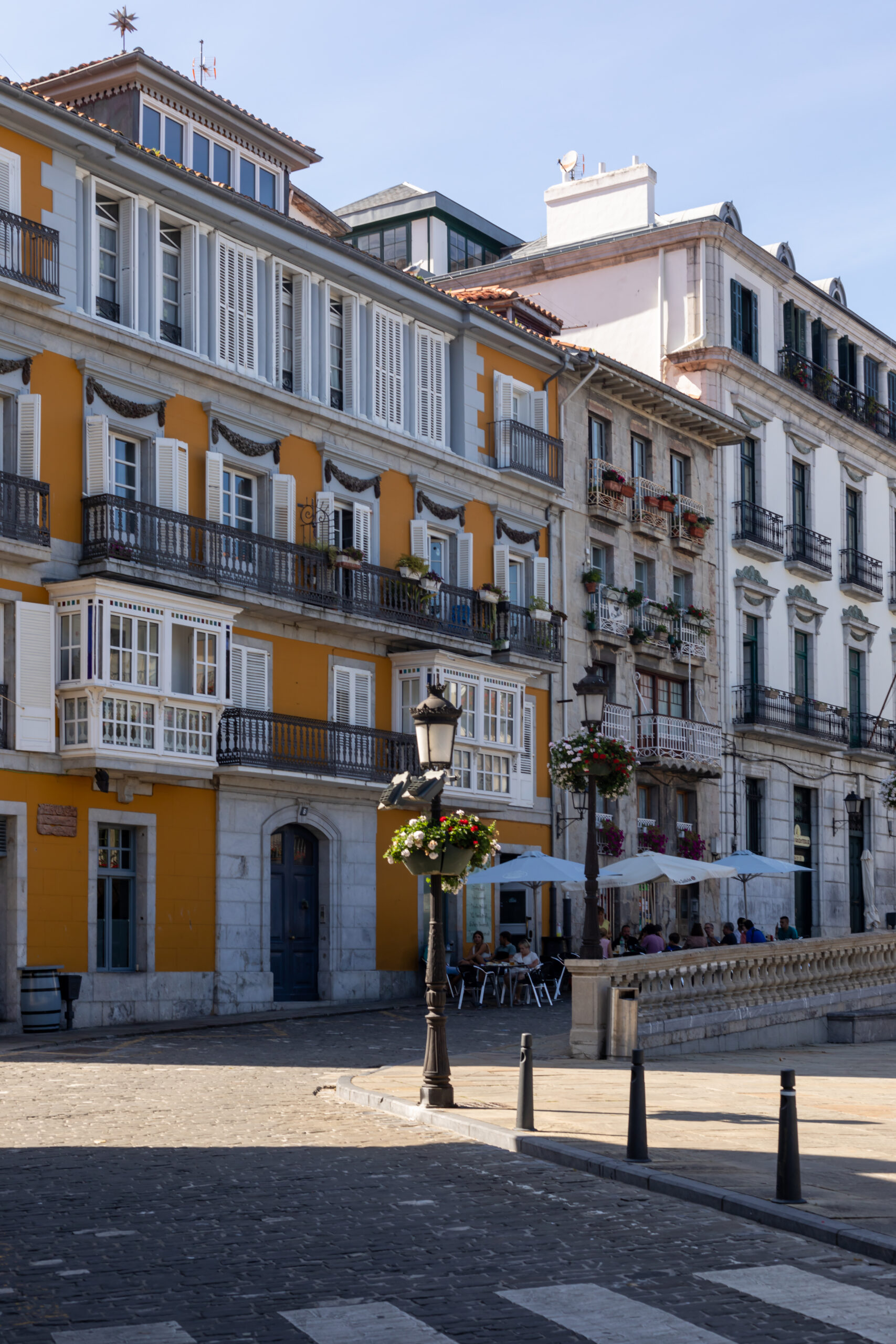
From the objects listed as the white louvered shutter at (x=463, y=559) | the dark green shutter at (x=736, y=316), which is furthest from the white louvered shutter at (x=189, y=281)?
the dark green shutter at (x=736, y=316)

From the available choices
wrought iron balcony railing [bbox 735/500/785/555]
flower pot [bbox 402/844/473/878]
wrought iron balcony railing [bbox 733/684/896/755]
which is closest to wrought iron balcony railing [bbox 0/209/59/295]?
flower pot [bbox 402/844/473/878]

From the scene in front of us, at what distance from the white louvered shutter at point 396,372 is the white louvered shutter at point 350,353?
3.83ft

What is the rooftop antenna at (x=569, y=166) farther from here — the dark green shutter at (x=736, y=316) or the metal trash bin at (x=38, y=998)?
the metal trash bin at (x=38, y=998)

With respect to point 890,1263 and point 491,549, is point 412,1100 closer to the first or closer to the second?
point 890,1263

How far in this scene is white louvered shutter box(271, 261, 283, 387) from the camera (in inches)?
1178

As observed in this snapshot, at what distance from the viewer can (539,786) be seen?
3578 centimetres

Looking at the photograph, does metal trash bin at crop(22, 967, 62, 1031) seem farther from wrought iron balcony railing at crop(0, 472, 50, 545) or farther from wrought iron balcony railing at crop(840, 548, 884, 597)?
wrought iron balcony railing at crop(840, 548, 884, 597)

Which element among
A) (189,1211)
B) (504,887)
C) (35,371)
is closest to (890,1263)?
(189,1211)

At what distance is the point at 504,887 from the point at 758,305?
1783 cm

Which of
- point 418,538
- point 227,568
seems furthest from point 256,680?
point 418,538

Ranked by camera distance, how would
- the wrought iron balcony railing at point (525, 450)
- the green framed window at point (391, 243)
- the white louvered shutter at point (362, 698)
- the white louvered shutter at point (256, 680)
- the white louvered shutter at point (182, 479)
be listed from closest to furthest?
the white louvered shutter at point (182, 479) < the white louvered shutter at point (256, 680) < the white louvered shutter at point (362, 698) < the wrought iron balcony railing at point (525, 450) < the green framed window at point (391, 243)

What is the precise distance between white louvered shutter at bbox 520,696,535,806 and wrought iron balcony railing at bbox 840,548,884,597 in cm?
1591

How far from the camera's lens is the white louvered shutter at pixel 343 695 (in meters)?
30.8

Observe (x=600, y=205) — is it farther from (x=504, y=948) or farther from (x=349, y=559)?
(x=504, y=948)
